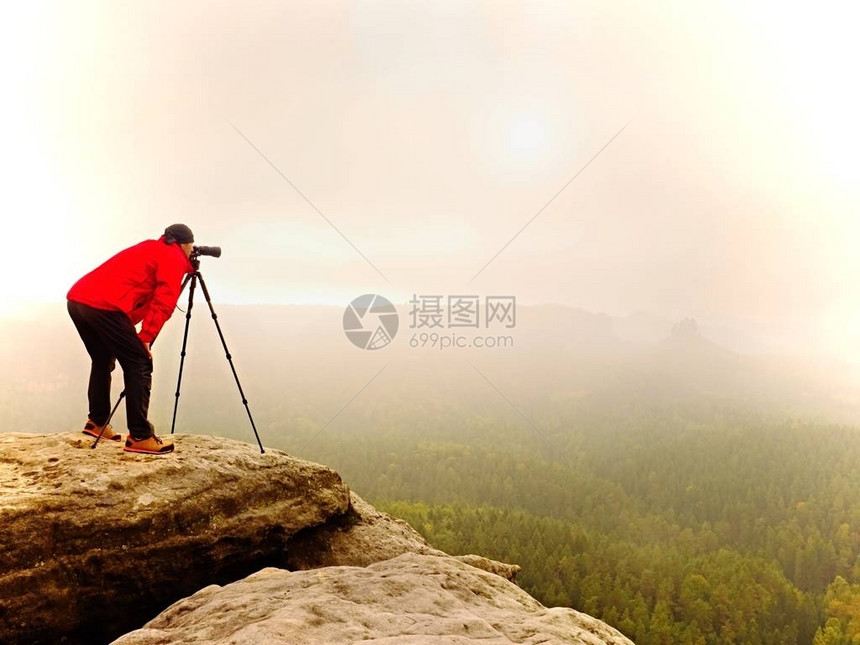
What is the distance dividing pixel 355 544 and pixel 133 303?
8.00 meters

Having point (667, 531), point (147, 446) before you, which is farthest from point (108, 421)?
point (667, 531)

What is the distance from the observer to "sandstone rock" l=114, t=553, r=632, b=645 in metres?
6.41

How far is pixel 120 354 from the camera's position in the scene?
979 cm

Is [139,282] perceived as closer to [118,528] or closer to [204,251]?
[204,251]

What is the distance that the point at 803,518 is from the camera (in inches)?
5595

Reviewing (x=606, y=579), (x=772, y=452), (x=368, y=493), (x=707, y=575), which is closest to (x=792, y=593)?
(x=707, y=575)

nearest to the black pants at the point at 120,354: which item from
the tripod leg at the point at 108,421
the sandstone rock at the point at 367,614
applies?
the tripod leg at the point at 108,421

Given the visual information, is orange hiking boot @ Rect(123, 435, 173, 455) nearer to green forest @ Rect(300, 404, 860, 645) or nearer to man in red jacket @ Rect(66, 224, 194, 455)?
man in red jacket @ Rect(66, 224, 194, 455)

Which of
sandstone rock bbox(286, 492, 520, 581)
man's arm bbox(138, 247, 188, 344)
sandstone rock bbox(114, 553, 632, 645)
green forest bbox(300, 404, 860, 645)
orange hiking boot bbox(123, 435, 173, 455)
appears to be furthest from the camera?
green forest bbox(300, 404, 860, 645)

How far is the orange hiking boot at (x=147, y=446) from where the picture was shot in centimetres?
1052

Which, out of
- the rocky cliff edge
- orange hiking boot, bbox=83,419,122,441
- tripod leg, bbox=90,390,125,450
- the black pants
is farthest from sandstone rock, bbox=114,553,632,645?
orange hiking boot, bbox=83,419,122,441

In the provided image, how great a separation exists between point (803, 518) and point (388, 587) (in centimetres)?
17574

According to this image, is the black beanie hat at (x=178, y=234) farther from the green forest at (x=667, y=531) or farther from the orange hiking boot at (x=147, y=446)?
the green forest at (x=667, y=531)

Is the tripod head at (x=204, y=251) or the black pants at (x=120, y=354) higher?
the tripod head at (x=204, y=251)
